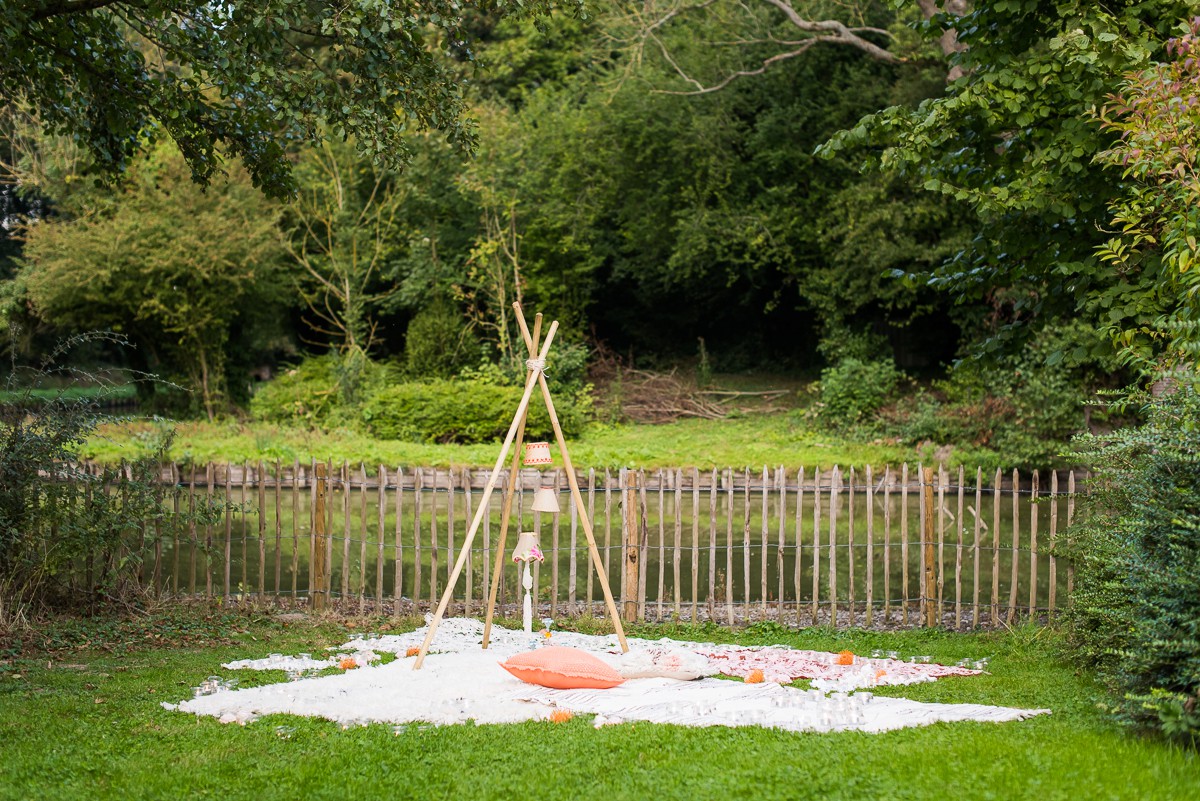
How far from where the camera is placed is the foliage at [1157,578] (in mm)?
4562

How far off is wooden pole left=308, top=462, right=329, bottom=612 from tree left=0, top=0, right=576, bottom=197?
2.50m

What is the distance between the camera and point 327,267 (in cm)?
2227

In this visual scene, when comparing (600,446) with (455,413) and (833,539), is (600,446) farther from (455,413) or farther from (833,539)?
(833,539)

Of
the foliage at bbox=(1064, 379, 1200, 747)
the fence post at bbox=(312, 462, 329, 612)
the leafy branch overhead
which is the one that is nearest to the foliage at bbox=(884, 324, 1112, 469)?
the leafy branch overhead

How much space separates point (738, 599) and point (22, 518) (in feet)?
22.1

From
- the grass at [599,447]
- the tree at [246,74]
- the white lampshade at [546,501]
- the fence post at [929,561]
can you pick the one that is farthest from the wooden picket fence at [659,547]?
the grass at [599,447]

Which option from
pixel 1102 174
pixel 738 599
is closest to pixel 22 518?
pixel 738 599

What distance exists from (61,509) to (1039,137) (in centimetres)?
771

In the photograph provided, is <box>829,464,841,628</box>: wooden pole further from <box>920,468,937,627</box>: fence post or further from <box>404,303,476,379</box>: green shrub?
<box>404,303,476,379</box>: green shrub

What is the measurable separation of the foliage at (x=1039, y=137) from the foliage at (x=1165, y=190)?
0.41 feet

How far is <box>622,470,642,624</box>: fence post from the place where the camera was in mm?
8891

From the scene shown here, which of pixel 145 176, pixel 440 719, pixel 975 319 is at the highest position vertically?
pixel 145 176

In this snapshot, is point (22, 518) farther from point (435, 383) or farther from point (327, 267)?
point (327, 267)

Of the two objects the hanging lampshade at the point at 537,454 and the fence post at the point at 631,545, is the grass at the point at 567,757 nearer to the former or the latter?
the hanging lampshade at the point at 537,454
